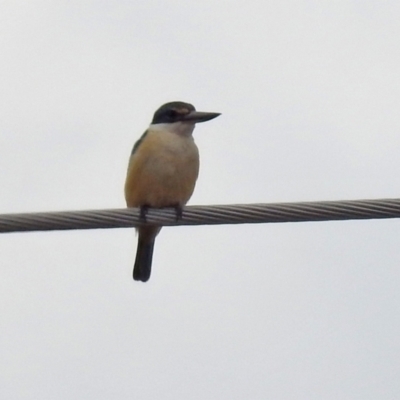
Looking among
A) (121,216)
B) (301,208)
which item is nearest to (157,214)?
(121,216)

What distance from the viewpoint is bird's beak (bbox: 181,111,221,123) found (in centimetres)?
764

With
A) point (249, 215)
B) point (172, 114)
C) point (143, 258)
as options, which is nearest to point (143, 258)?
point (143, 258)

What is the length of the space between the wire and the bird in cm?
178

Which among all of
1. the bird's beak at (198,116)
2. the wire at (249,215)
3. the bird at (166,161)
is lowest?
the wire at (249,215)

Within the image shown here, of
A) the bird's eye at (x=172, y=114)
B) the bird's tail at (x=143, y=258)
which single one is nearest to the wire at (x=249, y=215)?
the bird's eye at (x=172, y=114)

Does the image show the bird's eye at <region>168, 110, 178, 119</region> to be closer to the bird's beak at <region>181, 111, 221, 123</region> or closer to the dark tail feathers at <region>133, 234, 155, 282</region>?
the bird's beak at <region>181, 111, 221, 123</region>

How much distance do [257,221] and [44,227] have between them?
3.68 feet

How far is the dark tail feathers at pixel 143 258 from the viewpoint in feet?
27.5

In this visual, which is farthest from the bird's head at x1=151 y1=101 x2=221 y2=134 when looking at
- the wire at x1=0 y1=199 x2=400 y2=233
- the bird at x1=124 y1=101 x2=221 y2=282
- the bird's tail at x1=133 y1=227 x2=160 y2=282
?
the wire at x1=0 y1=199 x2=400 y2=233

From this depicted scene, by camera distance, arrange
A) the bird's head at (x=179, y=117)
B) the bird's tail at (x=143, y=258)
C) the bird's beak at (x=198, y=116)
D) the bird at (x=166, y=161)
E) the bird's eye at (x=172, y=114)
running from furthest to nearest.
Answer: the bird's tail at (x=143, y=258) < the bird's eye at (x=172, y=114) < the bird's head at (x=179, y=117) < the bird's beak at (x=198, y=116) < the bird at (x=166, y=161)

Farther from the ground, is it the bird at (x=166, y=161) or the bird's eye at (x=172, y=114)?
the bird's eye at (x=172, y=114)

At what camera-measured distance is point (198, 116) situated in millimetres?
7793

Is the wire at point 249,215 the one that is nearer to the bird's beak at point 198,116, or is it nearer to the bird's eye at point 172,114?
the bird's beak at point 198,116

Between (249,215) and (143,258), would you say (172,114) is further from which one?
(249,215)
